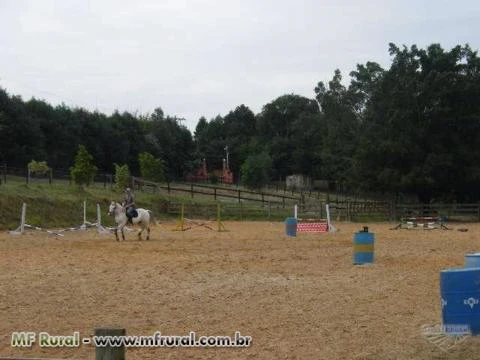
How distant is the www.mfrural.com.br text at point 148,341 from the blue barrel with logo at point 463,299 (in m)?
2.33

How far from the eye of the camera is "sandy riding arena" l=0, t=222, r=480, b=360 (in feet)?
24.5

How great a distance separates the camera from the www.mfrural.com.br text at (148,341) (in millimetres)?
7656

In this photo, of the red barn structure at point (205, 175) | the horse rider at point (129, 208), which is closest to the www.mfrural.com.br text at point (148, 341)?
the horse rider at point (129, 208)

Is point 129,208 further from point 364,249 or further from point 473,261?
point 473,261

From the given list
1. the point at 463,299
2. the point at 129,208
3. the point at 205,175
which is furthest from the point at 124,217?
the point at 205,175

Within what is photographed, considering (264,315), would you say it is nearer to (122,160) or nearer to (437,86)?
(437,86)

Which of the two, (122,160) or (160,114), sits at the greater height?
(160,114)

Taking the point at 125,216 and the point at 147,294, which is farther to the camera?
the point at 125,216

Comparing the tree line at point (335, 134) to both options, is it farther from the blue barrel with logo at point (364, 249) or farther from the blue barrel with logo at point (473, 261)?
the blue barrel with logo at point (473, 261)

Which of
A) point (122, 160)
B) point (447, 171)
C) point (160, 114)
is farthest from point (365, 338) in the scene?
point (160, 114)

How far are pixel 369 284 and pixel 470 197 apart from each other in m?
45.5

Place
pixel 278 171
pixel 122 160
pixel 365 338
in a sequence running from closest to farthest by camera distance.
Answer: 1. pixel 365 338
2. pixel 122 160
3. pixel 278 171

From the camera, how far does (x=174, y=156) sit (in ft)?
296

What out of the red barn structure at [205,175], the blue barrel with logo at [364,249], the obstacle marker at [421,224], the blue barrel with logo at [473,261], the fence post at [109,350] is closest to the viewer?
the fence post at [109,350]
